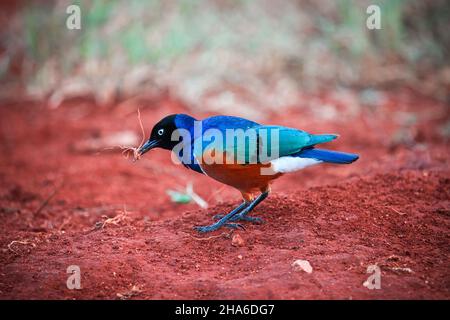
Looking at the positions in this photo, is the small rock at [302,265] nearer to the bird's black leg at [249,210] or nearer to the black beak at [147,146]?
the bird's black leg at [249,210]

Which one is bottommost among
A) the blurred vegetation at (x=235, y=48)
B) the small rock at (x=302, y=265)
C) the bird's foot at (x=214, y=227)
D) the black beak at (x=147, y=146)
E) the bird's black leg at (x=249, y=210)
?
the small rock at (x=302, y=265)

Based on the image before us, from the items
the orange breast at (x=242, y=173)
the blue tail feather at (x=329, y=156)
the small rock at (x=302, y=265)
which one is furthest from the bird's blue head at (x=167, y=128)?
the small rock at (x=302, y=265)

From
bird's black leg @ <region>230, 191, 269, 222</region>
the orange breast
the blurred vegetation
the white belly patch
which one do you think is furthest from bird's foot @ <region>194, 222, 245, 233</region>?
the blurred vegetation

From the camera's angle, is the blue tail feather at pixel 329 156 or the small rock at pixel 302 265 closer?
the small rock at pixel 302 265

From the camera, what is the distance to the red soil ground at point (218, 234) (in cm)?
354

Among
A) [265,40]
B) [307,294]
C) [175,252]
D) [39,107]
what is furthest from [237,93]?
[307,294]

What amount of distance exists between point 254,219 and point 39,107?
21.6ft

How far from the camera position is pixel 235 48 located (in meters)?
9.73

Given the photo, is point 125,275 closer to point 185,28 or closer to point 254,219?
point 254,219

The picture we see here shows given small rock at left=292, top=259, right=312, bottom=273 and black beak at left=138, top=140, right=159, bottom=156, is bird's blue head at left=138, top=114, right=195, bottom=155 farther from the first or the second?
small rock at left=292, top=259, right=312, bottom=273

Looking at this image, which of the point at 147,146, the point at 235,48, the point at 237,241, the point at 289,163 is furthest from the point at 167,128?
the point at 235,48

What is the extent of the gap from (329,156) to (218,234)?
1.09m

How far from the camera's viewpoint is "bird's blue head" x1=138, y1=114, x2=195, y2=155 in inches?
183

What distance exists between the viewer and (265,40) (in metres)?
9.81
